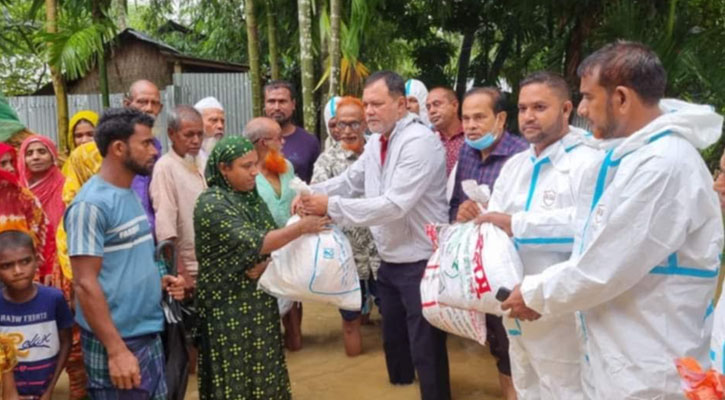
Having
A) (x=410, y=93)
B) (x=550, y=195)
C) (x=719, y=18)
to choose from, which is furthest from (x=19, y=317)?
(x=719, y=18)

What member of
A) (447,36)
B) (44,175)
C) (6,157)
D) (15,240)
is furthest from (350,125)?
(447,36)

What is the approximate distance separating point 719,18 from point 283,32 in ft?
22.1

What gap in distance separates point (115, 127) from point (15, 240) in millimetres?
734

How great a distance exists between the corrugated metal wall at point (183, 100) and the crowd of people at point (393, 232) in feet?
23.1

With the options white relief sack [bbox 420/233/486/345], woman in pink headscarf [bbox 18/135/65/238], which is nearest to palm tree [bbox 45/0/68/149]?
woman in pink headscarf [bbox 18/135/65/238]

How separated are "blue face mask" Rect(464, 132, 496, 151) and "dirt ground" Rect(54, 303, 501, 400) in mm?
1525

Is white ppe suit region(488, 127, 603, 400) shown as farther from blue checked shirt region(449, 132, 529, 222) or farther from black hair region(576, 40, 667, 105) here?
blue checked shirt region(449, 132, 529, 222)

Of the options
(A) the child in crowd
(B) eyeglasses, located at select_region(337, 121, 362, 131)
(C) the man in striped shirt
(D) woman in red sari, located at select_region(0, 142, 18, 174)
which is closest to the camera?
(C) the man in striped shirt

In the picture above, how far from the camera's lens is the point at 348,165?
4.58 meters

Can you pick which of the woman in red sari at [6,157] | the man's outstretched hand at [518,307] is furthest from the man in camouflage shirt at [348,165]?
the man's outstretched hand at [518,307]

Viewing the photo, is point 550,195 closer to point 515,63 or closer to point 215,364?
point 215,364

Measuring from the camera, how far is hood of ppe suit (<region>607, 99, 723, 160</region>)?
1.97m

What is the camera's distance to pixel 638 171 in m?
1.95

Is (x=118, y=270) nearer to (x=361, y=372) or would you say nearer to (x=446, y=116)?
(x=361, y=372)
